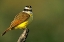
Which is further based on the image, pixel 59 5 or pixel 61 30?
pixel 59 5

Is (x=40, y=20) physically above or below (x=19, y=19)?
below

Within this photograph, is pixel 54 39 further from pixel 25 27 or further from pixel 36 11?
pixel 36 11

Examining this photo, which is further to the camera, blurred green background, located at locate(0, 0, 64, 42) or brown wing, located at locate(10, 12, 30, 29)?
blurred green background, located at locate(0, 0, 64, 42)

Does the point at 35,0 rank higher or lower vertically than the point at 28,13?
lower

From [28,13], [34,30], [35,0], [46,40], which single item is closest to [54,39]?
[46,40]

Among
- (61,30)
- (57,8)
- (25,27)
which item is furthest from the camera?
(57,8)

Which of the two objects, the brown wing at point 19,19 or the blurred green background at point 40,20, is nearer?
the brown wing at point 19,19

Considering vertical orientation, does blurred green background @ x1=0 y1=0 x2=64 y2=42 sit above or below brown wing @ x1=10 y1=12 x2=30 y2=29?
below

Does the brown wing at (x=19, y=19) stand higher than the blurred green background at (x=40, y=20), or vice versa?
the brown wing at (x=19, y=19)
